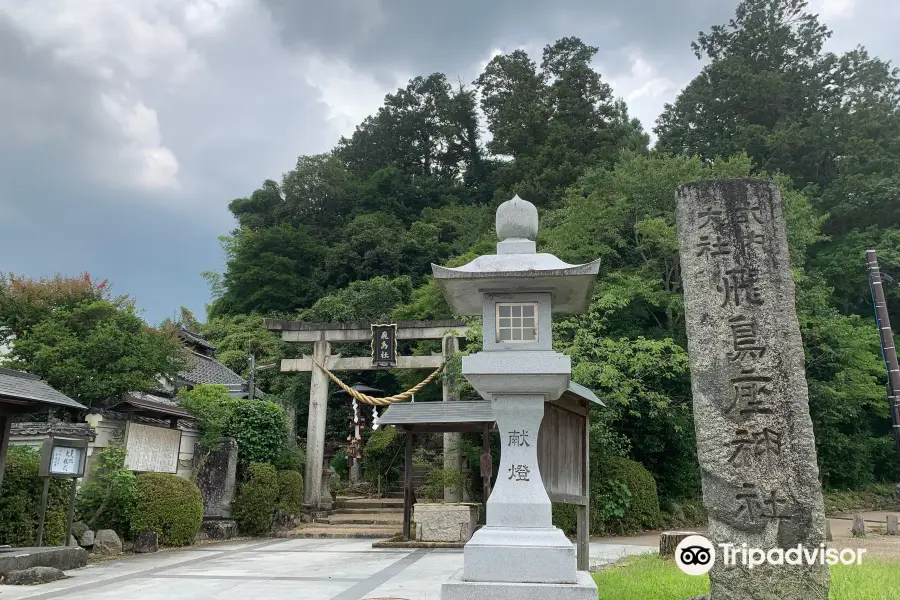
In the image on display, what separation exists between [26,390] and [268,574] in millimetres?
4004

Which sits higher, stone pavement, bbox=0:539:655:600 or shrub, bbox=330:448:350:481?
shrub, bbox=330:448:350:481

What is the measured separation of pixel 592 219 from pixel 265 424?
9930mm

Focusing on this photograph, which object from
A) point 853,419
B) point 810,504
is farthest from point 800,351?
point 853,419

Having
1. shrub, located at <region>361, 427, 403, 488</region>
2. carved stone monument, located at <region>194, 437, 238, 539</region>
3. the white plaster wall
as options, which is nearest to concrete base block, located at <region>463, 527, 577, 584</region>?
the white plaster wall

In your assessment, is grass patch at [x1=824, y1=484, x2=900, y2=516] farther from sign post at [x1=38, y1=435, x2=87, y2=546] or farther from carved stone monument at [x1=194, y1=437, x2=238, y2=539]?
sign post at [x1=38, y1=435, x2=87, y2=546]

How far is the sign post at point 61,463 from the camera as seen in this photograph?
26.7 feet

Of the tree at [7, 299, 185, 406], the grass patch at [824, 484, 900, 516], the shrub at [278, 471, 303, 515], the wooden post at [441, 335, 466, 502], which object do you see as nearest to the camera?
the tree at [7, 299, 185, 406]

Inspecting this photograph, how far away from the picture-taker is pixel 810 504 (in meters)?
4.71

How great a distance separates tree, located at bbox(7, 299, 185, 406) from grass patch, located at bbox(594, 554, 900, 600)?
327 inches

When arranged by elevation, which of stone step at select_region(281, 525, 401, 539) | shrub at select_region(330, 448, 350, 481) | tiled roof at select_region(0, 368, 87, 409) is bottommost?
stone step at select_region(281, 525, 401, 539)

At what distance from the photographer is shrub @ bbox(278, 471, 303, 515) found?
14.7m

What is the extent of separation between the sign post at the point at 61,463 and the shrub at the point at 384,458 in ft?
43.5

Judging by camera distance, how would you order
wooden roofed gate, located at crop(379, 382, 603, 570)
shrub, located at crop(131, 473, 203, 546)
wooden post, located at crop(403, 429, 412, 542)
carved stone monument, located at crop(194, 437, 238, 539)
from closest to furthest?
wooden roofed gate, located at crop(379, 382, 603, 570)
shrub, located at crop(131, 473, 203, 546)
wooden post, located at crop(403, 429, 412, 542)
carved stone monument, located at crop(194, 437, 238, 539)

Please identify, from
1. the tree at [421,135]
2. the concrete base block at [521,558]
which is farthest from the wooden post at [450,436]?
the tree at [421,135]
